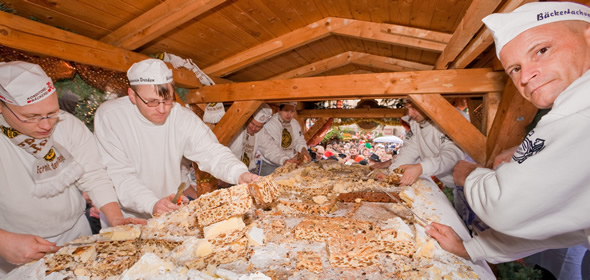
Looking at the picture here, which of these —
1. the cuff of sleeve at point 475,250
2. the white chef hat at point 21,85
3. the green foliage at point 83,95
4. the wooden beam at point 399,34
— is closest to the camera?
the cuff of sleeve at point 475,250

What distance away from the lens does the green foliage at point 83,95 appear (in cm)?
241

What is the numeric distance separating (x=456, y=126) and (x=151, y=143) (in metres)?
2.98

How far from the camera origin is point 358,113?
7.57 m

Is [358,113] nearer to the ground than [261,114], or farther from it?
farther from it

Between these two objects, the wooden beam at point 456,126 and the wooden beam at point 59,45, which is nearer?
the wooden beam at point 59,45

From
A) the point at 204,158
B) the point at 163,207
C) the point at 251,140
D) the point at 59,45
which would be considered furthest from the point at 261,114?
the point at 163,207

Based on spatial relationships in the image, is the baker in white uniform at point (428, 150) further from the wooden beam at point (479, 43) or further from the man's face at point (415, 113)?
the wooden beam at point (479, 43)

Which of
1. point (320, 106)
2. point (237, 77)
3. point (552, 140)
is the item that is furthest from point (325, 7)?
point (320, 106)

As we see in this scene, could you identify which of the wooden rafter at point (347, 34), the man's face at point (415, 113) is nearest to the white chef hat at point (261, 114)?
the wooden rafter at point (347, 34)

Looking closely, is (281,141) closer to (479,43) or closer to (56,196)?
(479,43)

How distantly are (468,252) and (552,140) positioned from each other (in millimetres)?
633

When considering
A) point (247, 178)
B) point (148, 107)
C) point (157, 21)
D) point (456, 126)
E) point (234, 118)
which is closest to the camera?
point (247, 178)

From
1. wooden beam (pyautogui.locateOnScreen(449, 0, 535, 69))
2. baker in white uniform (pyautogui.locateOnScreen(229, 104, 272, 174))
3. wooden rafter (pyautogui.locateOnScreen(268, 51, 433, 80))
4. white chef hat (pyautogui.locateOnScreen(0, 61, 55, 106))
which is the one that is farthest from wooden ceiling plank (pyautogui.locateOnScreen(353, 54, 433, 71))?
white chef hat (pyautogui.locateOnScreen(0, 61, 55, 106))

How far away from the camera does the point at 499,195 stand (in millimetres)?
842
